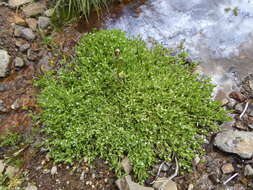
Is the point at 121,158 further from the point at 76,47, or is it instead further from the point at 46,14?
the point at 46,14

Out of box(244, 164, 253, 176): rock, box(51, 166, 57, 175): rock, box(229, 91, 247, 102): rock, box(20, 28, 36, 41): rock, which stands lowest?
box(51, 166, 57, 175): rock

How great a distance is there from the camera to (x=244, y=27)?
16.7 feet

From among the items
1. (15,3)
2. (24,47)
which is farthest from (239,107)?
(15,3)

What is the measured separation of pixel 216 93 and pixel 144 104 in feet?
5.48

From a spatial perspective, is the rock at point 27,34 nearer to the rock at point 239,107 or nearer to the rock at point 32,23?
the rock at point 32,23

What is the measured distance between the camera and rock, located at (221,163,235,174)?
316 cm

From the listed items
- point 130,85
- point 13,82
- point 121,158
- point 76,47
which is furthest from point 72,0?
point 121,158

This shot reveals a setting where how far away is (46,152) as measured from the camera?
3510mm

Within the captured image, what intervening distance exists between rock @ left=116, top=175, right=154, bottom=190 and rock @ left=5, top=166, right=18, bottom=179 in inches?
69.9

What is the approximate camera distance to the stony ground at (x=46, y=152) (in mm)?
3152

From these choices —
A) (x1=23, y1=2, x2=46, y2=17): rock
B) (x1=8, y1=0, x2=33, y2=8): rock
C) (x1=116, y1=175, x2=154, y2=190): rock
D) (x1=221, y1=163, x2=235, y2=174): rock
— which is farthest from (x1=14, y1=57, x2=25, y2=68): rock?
(x1=221, y1=163, x2=235, y2=174): rock

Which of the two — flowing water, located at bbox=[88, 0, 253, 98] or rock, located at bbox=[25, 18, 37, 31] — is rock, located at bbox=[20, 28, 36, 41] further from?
flowing water, located at bbox=[88, 0, 253, 98]

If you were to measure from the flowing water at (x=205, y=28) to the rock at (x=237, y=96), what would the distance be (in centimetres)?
13

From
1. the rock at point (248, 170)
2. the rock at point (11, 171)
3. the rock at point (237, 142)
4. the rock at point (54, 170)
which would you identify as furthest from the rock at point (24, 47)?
the rock at point (248, 170)
